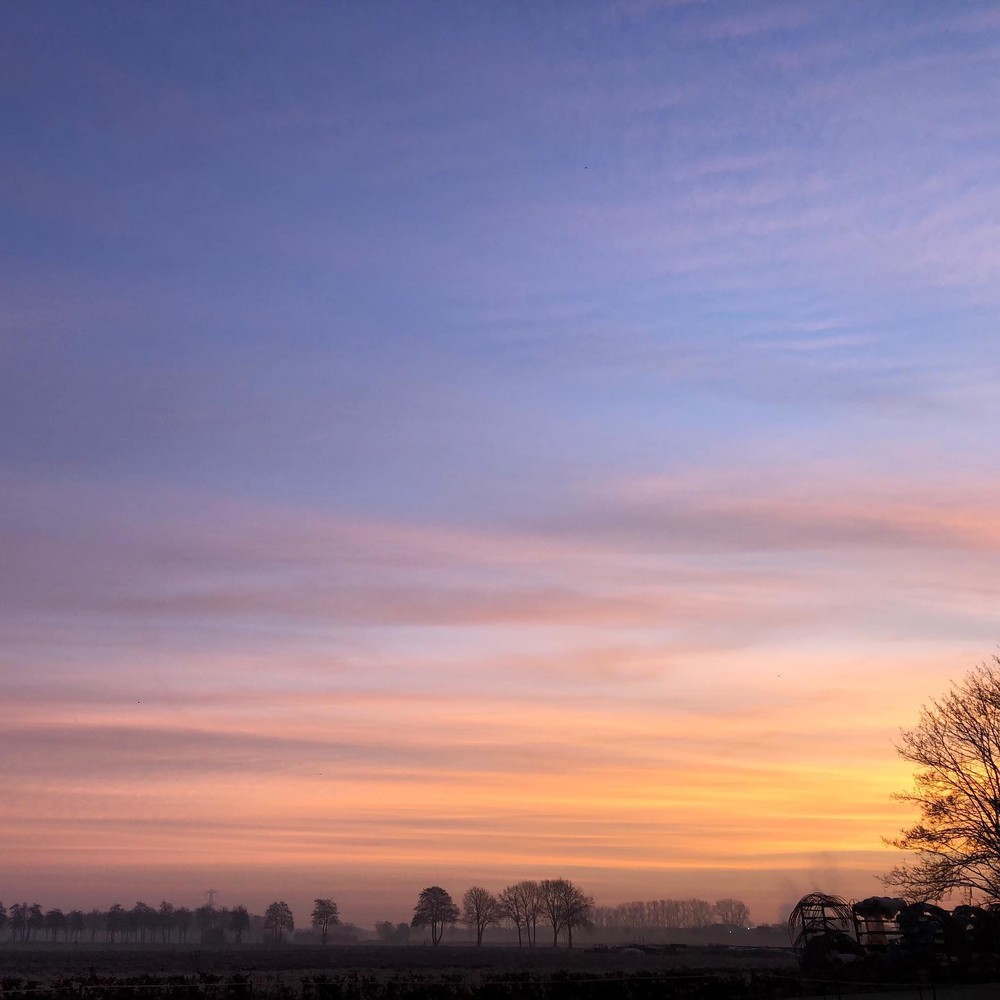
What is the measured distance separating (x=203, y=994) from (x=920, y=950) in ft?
116

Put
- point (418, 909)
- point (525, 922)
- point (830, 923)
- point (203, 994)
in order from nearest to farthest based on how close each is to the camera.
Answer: point (203, 994) → point (830, 923) → point (418, 909) → point (525, 922)

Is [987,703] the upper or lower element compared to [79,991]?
upper

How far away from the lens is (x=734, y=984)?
4703 cm

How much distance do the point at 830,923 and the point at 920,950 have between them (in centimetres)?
532

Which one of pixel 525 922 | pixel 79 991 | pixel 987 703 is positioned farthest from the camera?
pixel 525 922

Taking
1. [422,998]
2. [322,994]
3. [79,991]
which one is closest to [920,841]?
[422,998]

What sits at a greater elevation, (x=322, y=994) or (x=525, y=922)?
(x=322, y=994)

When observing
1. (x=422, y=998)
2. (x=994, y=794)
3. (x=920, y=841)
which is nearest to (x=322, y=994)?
(x=422, y=998)

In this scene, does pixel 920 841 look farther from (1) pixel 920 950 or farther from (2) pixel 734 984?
(2) pixel 734 984

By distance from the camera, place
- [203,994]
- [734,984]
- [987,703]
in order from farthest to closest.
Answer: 1. [987,703]
2. [734,984]
3. [203,994]

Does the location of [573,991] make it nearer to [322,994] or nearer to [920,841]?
[322,994]

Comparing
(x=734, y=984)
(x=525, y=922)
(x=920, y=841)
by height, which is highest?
(x=920, y=841)

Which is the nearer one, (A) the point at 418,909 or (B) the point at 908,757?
(B) the point at 908,757

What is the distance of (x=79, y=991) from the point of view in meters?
40.3
